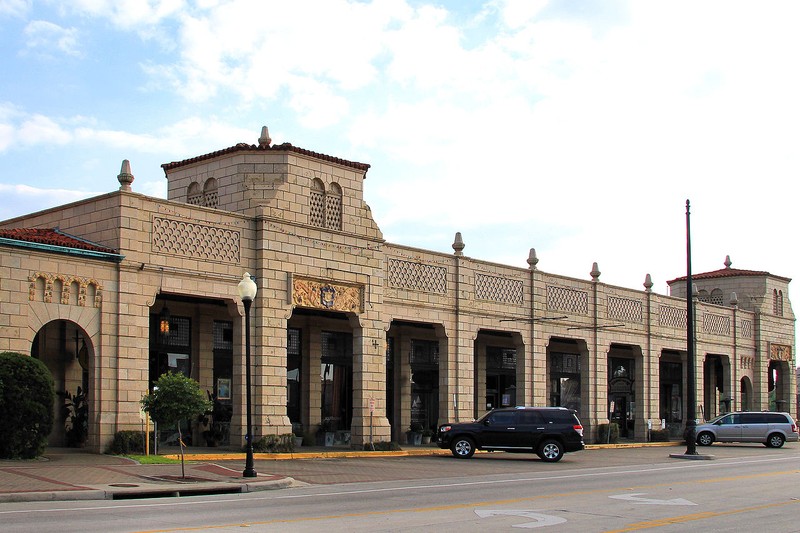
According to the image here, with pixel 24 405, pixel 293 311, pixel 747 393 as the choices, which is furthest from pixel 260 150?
pixel 747 393

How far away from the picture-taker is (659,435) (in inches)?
1908

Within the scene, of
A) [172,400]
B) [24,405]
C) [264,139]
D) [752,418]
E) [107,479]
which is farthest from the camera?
[752,418]

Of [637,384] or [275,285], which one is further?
[637,384]

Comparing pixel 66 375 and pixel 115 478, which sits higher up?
pixel 66 375

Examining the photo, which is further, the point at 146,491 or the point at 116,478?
the point at 116,478

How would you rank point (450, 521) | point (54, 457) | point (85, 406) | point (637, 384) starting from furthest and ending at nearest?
point (637, 384), point (85, 406), point (54, 457), point (450, 521)

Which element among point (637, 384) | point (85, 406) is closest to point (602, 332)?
point (637, 384)

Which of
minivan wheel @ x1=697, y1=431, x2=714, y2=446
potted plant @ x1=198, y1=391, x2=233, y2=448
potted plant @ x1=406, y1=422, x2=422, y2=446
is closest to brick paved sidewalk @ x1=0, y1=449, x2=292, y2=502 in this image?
potted plant @ x1=198, y1=391, x2=233, y2=448

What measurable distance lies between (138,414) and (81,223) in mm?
5559

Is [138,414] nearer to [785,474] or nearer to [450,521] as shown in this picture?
[450,521]

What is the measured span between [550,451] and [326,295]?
8556mm

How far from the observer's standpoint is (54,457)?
80.0ft

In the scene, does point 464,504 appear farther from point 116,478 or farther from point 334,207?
point 334,207

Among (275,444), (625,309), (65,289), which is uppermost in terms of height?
(625,309)
